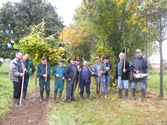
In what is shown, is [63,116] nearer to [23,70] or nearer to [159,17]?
[23,70]

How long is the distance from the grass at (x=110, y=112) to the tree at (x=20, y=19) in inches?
642

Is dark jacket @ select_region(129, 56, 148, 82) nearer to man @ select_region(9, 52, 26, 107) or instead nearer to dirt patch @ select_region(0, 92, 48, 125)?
dirt patch @ select_region(0, 92, 48, 125)

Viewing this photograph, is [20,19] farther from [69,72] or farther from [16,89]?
[16,89]

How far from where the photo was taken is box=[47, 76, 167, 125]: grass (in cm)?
482

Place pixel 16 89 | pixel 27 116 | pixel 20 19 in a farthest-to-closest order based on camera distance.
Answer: pixel 20 19
pixel 16 89
pixel 27 116

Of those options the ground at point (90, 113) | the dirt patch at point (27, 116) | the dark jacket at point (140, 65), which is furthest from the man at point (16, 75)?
the dark jacket at point (140, 65)

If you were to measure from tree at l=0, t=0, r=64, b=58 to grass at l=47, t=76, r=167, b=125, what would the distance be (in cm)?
1631

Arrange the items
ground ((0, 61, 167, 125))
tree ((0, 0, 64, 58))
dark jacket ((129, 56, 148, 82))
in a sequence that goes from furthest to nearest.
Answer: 1. tree ((0, 0, 64, 58))
2. dark jacket ((129, 56, 148, 82))
3. ground ((0, 61, 167, 125))

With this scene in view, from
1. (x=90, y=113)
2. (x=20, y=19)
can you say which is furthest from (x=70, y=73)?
(x=20, y=19)

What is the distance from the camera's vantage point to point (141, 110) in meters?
5.53

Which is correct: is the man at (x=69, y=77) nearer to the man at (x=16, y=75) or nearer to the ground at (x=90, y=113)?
the ground at (x=90, y=113)

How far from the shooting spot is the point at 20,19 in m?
21.1

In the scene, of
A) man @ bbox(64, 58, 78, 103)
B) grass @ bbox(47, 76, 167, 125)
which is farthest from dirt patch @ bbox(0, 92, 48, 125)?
man @ bbox(64, 58, 78, 103)

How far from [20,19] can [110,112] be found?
20.6 meters
